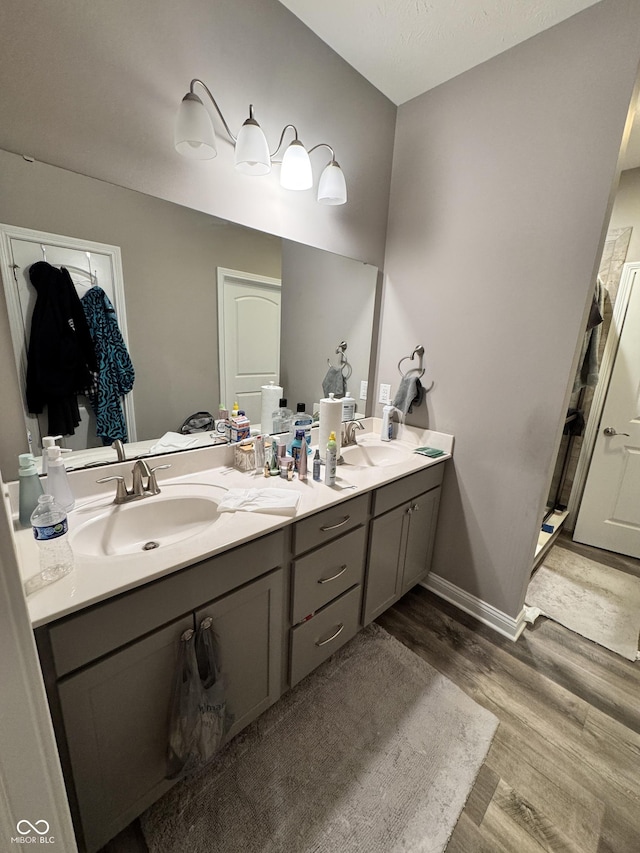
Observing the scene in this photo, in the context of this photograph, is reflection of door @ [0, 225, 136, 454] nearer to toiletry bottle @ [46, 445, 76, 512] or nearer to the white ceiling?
toiletry bottle @ [46, 445, 76, 512]

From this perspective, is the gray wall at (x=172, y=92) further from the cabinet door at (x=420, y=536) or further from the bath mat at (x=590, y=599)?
the bath mat at (x=590, y=599)

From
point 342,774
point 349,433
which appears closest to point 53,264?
point 349,433

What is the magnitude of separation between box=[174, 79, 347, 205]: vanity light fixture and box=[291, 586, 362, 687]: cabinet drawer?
1.69 m

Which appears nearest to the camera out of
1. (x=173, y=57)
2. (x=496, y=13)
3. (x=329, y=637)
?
(x=173, y=57)

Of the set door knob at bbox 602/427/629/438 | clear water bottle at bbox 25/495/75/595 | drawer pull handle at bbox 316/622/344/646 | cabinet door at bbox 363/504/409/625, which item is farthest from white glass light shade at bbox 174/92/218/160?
door knob at bbox 602/427/629/438

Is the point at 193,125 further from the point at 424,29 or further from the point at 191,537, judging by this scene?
the point at 191,537

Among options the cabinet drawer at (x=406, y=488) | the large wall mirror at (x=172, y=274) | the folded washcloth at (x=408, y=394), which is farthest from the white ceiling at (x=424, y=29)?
the cabinet drawer at (x=406, y=488)

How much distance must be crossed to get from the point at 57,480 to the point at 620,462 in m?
3.19

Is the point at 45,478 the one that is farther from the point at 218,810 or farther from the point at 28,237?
the point at 218,810

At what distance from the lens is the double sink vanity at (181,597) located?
2.53 feet

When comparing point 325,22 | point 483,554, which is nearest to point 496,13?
point 325,22

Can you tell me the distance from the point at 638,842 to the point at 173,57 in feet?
9.37

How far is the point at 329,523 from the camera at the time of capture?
126 centimetres

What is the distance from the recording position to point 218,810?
3.43 feet
